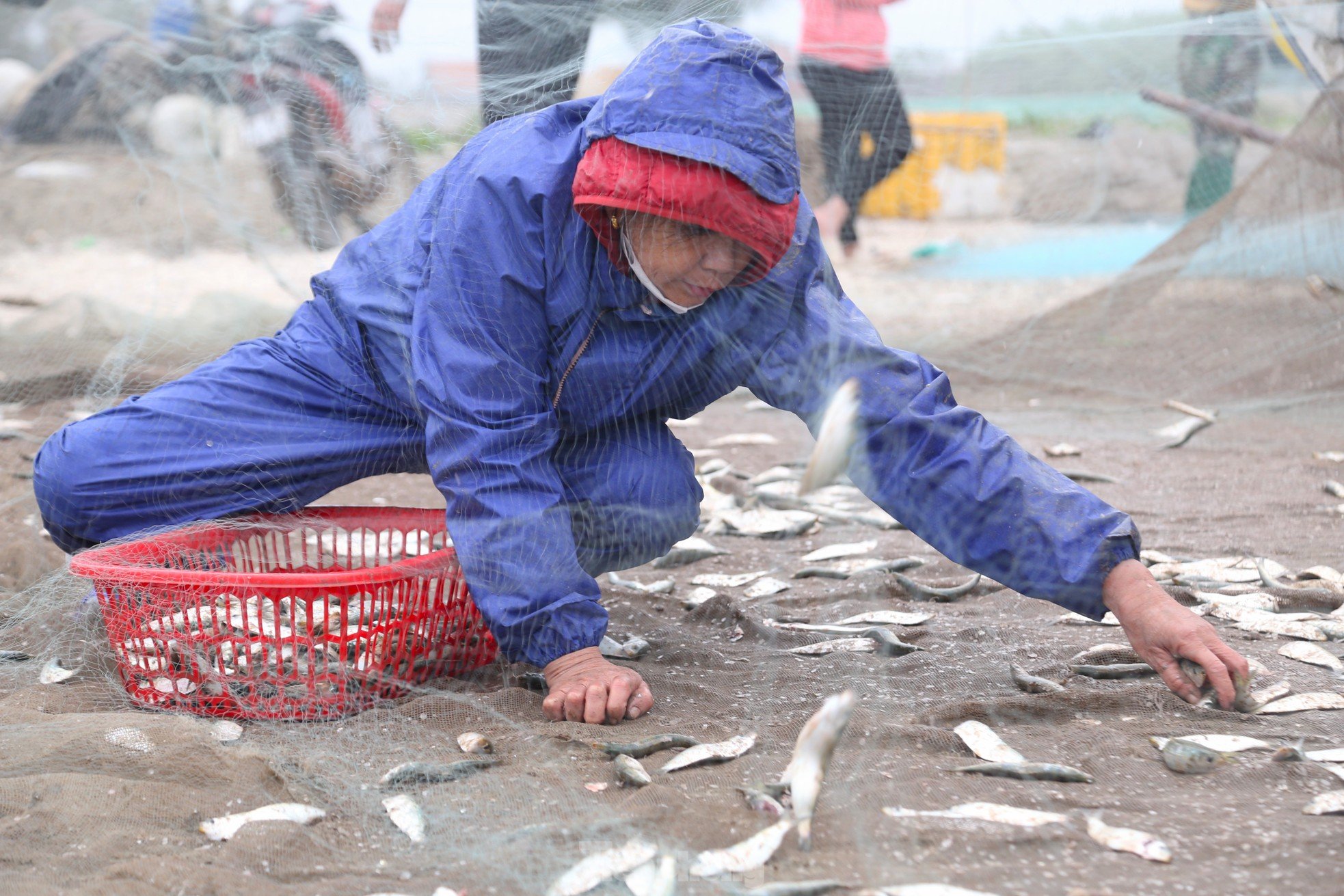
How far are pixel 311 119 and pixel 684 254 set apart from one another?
2111 millimetres

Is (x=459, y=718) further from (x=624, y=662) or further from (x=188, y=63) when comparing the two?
(x=188, y=63)

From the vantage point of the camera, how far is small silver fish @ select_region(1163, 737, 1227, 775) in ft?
6.43

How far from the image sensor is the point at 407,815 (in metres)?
1.91

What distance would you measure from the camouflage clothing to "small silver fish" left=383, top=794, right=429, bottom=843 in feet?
15.8

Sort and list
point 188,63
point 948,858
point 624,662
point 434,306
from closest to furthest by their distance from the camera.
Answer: point 948,858
point 434,306
point 624,662
point 188,63

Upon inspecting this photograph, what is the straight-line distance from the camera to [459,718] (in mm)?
2297

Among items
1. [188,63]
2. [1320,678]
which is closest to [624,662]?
[1320,678]

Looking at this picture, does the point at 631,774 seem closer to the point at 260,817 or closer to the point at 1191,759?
the point at 260,817

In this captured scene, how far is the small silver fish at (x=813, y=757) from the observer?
66.5 inches

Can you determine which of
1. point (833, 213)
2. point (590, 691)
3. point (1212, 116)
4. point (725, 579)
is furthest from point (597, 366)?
point (1212, 116)

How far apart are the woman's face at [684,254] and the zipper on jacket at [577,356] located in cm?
19

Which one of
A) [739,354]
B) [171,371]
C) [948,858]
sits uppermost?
[739,354]

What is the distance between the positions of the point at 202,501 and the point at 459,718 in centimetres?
86

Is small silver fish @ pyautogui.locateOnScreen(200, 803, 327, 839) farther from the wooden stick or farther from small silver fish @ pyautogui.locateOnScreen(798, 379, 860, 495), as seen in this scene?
the wooden stick
